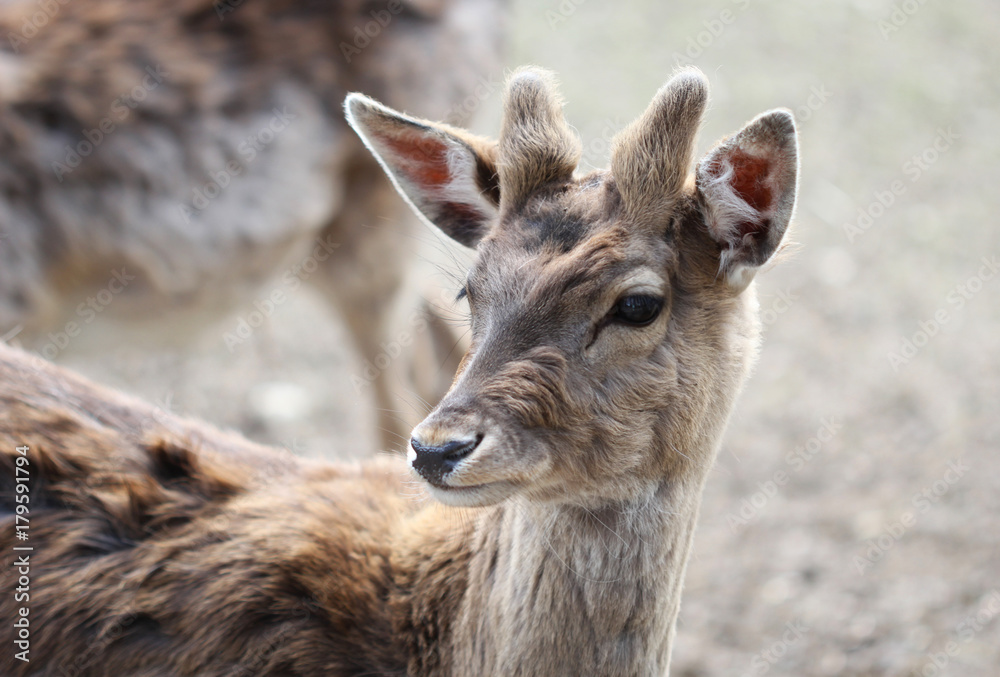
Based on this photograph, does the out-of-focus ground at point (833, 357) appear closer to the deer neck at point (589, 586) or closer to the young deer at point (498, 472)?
the young deer at point (498, 472)

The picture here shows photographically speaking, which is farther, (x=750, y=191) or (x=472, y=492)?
(x=750, y=191)

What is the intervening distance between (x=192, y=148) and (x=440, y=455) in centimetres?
327

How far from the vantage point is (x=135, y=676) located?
258cm

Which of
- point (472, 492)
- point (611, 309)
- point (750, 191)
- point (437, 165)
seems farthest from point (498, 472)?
point (437, 165)

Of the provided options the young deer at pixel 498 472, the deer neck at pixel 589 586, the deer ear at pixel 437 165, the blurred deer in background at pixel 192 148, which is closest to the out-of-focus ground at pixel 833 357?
the blurred deer in background at pixel 192 148

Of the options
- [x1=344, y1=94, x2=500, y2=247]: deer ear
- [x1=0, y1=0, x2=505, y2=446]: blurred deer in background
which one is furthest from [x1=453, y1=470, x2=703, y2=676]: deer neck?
[x1=0, y1=0, x2=505, y2=446]: blurred deer in background

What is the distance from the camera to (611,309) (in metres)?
2.32

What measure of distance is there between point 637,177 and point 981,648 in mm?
3358

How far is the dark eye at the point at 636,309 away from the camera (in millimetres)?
2318

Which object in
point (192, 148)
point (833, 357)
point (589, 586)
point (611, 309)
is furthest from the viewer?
point (833, 357)

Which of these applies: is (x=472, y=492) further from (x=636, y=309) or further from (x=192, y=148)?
(x=192, y=148)

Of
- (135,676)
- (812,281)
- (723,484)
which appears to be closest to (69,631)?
(135,676)

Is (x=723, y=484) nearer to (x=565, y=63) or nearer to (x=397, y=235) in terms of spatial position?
(x=397, y=235)

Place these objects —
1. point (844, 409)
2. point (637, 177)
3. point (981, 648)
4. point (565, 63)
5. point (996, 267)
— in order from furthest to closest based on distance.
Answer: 1. point (565, 63)
2. point (996, 267)
3. point (844, 409)
4. point (981, 648)
5. point (637, 177)
